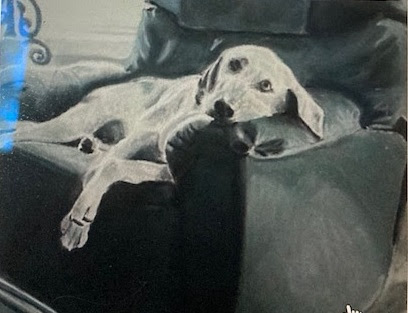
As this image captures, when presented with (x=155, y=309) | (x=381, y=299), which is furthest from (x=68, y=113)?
(x=381, y=299)

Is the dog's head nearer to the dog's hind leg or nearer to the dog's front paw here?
the dog's hind leg

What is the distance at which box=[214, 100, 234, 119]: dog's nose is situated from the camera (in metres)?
0.95

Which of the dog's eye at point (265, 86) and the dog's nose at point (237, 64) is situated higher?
the dog's nose at point (237, 64)

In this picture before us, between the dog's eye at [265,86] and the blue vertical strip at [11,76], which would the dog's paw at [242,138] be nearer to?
the dog's eye at [265,86]

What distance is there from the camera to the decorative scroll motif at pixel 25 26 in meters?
0.94

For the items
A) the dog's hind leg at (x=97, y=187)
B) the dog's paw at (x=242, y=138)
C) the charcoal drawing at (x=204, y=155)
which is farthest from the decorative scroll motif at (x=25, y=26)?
the dog's paw at (x=242, y=138)

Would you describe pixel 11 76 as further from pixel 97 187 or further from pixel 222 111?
pixel 222 111

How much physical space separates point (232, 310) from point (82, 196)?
0.27m

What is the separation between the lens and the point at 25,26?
940 millimetres

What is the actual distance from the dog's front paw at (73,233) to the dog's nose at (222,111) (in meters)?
0.25

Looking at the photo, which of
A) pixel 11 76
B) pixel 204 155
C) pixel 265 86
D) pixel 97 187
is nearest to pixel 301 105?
pixel 265 86

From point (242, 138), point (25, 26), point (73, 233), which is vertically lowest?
point (73, 233)

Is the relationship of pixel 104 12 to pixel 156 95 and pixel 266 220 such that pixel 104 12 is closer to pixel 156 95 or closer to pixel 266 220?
pixel 156 95

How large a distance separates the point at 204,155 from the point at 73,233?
0.71ft
